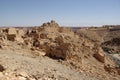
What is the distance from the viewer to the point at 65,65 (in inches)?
711

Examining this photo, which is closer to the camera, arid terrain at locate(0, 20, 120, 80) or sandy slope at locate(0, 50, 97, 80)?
sandy slope at locate(0, 50, 97, 80)

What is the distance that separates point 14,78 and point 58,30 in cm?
3172

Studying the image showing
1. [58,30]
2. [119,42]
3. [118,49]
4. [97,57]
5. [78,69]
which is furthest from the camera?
[119,42]

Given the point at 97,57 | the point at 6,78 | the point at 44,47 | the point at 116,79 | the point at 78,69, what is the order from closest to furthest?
1. the point at 6,78
2. the point at 78,69
3. the point at 116,79
4. the point at 44,47
5. the point at 97,57

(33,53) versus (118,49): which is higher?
(33,53)

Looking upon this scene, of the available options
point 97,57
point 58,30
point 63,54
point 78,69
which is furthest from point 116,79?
point 58,30

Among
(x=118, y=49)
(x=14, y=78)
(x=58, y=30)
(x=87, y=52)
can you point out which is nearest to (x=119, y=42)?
(x=118, y=49)

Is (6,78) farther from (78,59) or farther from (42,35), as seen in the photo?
(42,35)

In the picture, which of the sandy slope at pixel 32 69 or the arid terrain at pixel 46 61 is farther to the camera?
the arid terrain at pixel 46 61

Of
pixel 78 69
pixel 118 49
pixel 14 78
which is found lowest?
pixel 118 49

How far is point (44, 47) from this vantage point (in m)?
→ 22.0

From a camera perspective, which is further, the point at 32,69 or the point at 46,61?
the point at 46,61

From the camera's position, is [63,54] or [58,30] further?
[58,30]

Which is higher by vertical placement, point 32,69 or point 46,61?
point 32,69
